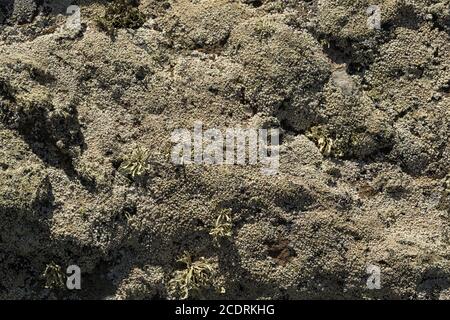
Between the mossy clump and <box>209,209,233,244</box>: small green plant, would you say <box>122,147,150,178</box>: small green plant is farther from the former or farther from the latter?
the mossy clump

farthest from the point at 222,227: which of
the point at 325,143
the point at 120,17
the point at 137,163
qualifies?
the point at 120,17

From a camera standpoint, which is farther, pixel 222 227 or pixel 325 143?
pixel 325 143

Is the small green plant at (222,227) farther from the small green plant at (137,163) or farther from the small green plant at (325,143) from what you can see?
the small green plant at (325,143)

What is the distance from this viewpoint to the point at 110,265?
27.4ft

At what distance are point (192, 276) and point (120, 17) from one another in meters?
3.80

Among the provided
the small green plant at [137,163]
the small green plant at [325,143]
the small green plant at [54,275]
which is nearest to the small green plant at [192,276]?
the small green plant at [137,163]

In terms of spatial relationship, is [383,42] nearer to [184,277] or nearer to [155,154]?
[155,154]

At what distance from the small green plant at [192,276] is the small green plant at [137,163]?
1.28 meters

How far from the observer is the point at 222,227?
8242 millimetres

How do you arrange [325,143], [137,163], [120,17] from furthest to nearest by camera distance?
[120,17] < [325,143] < [137,163]

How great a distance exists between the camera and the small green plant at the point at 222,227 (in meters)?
8.24

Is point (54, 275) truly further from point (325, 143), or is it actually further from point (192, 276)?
point (325, 143)

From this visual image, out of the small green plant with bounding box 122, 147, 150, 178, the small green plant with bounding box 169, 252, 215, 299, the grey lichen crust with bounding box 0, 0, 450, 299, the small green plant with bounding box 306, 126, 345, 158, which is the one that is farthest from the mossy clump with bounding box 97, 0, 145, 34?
the small green plant with bounding box 169, 252, 215, 299

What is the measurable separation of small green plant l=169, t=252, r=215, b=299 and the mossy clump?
10.9 feet
